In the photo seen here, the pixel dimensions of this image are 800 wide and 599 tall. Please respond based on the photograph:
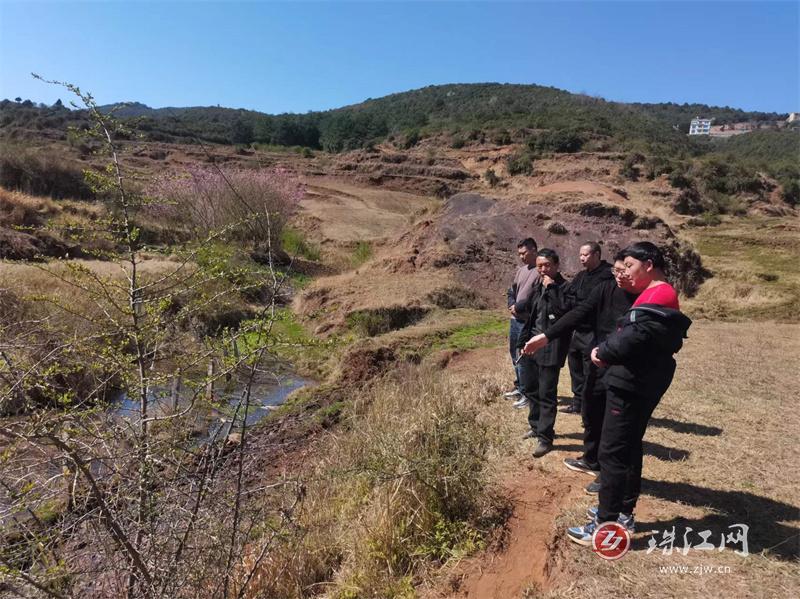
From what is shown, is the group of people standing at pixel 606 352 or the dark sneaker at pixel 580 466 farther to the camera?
the dark sneaker at pixel 580 466

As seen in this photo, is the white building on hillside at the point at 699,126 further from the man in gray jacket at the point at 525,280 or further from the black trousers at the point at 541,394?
the black trousers at the point at 541,394

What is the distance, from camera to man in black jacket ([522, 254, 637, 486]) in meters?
Answer: 3.58

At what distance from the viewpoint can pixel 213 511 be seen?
274cm

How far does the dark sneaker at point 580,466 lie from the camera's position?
3838mm

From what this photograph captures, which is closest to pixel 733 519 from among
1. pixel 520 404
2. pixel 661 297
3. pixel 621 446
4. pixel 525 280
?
pixel 621 446

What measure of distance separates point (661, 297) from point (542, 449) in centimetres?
196

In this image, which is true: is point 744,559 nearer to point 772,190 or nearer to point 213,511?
point 213,511

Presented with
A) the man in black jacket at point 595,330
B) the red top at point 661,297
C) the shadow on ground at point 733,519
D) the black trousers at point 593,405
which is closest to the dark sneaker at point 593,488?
the man in black jacket at point 595,330

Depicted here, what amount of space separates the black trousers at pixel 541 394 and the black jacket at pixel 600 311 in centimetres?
42

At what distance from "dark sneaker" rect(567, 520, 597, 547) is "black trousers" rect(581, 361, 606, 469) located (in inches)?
20.8

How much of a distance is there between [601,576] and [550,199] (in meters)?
12.3

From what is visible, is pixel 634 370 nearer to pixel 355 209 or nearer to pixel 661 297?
pixel 661 297

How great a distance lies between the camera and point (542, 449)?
4242 millimetres

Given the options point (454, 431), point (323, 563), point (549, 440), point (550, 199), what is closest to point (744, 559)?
point (549, 440)
